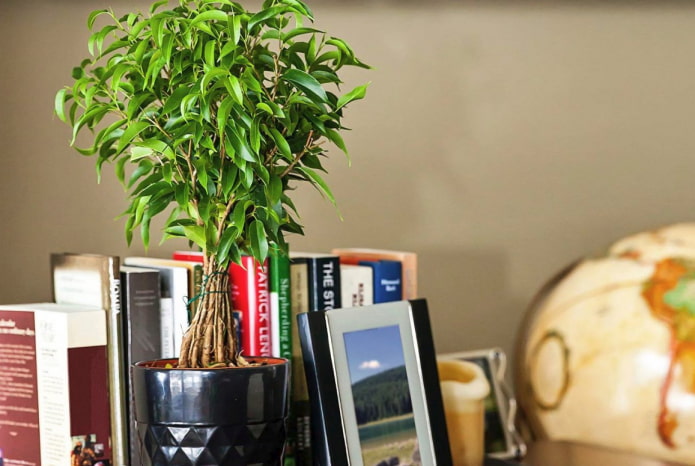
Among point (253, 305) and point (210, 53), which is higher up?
point (210, 53)

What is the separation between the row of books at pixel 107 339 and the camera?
0.84 metres

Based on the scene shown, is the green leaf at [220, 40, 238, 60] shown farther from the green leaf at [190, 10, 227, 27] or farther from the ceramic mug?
the ceramic mug

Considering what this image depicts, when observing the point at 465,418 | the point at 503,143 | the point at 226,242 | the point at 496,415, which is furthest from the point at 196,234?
the point at 503,143

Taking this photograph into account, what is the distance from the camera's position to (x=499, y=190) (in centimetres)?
133

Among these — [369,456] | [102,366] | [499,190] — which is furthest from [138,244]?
[499,190]

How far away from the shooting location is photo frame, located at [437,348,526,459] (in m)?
1.11

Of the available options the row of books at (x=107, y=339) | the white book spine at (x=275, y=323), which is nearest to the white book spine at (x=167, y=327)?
the row of books at (x=107, y=339)

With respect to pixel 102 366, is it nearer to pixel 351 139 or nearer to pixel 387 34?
pixel 351 139

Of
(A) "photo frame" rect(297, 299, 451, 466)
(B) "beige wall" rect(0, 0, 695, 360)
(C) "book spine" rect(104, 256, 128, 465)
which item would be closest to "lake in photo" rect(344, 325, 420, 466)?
(A) "photo frame" rect(297, 299, 451, 466)

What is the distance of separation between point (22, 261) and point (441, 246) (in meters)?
0.58

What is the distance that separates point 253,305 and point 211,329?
12 centimetres

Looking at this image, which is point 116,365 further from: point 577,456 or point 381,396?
point 577,456

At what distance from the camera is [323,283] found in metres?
0.97

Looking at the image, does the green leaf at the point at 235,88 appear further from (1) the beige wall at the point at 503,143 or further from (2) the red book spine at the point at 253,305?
(1) the beige wall at the point at 503,143
